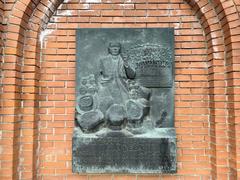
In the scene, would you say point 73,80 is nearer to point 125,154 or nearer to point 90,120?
point 90,120

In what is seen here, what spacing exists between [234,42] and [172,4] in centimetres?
Answer: 104

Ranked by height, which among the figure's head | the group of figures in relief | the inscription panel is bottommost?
the inscription panel

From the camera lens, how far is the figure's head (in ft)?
10.9

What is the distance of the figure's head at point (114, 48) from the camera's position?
3.32m

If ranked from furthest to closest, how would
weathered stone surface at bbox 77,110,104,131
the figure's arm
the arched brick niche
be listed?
the figure's arm < weathered stone surface at bbox 77,110,104,131 < the arched brick niche

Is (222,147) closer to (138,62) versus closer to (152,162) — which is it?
(152,162)

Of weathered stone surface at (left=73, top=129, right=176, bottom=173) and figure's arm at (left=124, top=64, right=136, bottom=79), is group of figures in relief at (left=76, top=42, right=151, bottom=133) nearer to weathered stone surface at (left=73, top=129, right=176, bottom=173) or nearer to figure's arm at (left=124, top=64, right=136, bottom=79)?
figure's arm at (left=124, top=64, right=136, bottom=79)

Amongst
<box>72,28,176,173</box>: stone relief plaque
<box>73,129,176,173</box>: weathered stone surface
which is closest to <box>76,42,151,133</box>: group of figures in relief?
<box>72,28,176,173</box>: stone relief plaque

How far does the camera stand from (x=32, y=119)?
3199 mm

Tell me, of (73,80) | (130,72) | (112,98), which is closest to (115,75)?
(130,72)

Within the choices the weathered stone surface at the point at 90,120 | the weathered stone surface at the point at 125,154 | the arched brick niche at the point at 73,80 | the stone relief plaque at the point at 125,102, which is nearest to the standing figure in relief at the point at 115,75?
the stone relief plaque at the point at 125,102

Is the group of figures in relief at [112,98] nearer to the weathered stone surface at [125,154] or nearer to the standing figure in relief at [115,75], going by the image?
the standing figure in relief at [115,75]

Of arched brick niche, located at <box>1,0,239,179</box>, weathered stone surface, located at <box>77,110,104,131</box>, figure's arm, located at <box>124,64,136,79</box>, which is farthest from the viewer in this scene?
figure's arm, located at <box>124,64,136,79</box>

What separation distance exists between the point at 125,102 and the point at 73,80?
0.80 m
